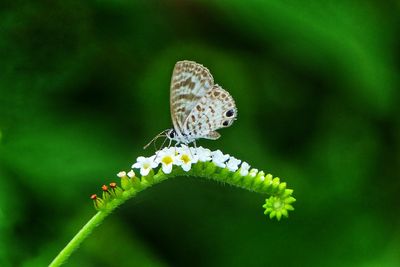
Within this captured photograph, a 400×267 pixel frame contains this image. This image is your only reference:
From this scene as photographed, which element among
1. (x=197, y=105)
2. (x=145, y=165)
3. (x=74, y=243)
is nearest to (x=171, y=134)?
(x=197, y=105)

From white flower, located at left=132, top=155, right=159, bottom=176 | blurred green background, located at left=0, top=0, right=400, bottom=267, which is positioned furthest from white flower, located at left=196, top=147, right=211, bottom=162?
blurred green background, located at left=0, top=0, right=400, bottom=267

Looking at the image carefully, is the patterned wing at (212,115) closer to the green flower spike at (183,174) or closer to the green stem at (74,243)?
the green flower spike at (183,174)

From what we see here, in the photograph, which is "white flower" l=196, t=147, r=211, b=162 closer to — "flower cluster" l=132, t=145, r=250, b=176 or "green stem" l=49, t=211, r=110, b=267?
"flower cluster" l=132, t=145, r=250, b=176

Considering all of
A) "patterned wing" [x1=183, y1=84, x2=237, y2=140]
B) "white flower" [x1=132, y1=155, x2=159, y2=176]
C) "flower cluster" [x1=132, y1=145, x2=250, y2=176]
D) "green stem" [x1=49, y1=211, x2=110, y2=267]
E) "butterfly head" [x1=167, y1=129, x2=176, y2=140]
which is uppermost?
"patterned wing" [x1=183, y1=84, x2=237, y2=140]

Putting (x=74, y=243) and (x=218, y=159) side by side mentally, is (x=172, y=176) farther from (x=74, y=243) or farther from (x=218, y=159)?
(x=74, y=243)

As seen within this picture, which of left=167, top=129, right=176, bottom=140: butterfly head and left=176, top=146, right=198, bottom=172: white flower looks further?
left=167, top=129, right=176, bottom=140: butterfly head

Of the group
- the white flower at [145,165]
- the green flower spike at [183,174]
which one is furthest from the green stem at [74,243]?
the white flower at [145,165]

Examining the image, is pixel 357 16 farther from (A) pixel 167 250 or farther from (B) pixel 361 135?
(A) pixel 167 250
